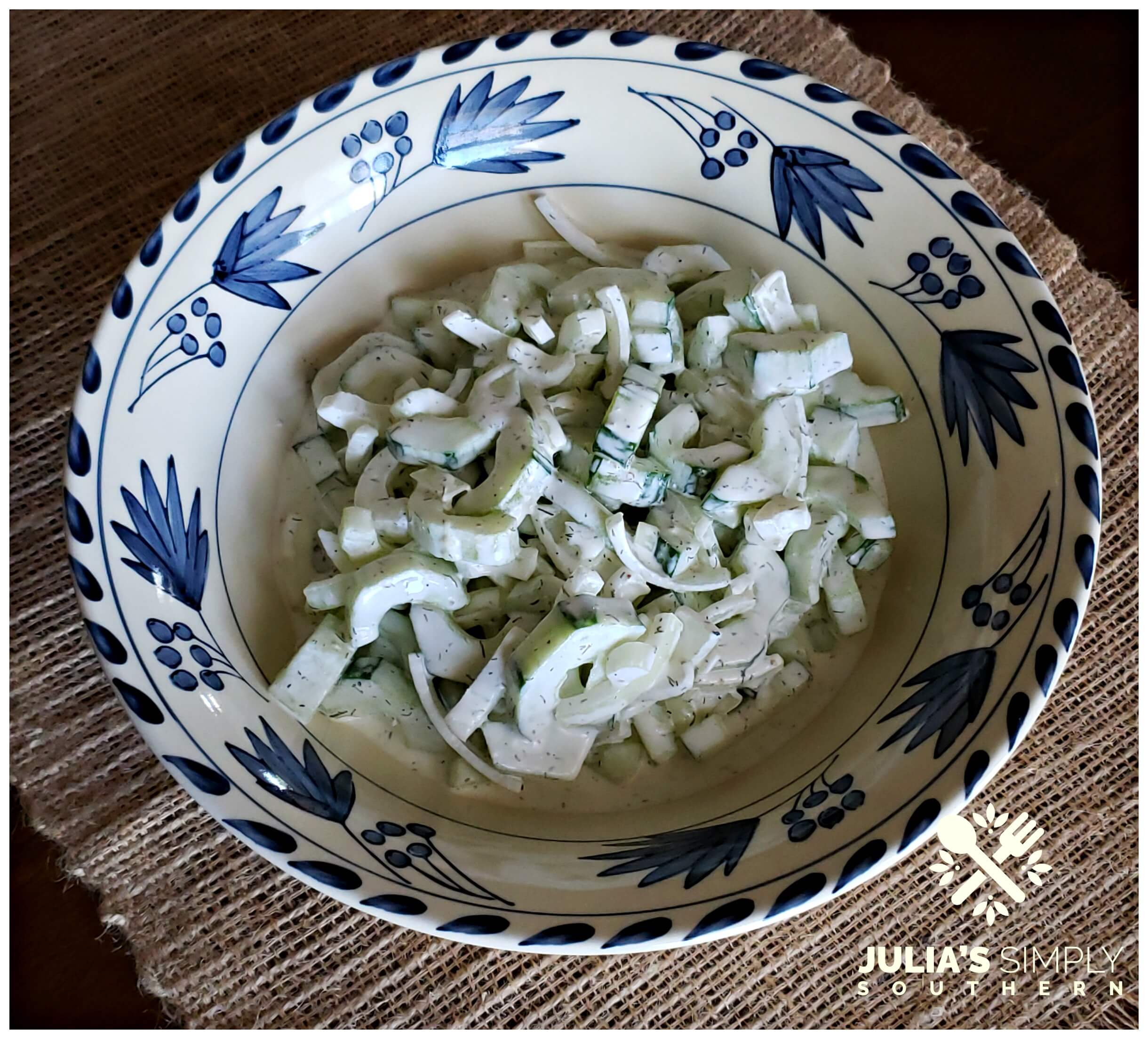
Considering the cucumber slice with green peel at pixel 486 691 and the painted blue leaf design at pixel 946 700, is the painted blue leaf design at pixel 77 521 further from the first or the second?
the painted blue leaf design at pixel 946 700

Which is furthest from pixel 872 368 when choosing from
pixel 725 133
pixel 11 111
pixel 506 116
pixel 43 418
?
pixel 11 111

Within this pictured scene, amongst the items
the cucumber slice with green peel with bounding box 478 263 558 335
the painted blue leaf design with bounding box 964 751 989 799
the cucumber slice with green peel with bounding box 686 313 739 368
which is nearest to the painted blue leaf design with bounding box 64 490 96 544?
the cucumber slice with green peel with bounding box 478 263 558 335

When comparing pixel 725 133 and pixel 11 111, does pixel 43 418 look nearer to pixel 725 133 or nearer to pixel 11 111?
pixel 11 111

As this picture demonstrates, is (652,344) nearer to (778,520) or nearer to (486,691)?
(778,520)

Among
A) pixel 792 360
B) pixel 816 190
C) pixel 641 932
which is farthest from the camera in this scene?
pixel 816 190

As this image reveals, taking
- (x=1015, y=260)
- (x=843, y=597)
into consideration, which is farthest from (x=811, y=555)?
(x=1015, y=260)

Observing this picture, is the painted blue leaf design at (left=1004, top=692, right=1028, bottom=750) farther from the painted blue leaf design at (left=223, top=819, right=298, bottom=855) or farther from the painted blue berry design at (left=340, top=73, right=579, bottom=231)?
the painted blue berry design at (left=340, top=73, right=579, bottom=231)
